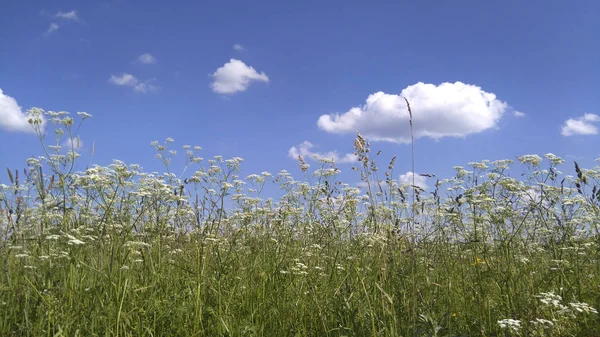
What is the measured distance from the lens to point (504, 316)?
159 inches

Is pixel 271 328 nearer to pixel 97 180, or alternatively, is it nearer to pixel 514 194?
pixel 97 180

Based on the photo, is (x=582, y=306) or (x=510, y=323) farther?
(x=582, y=306)

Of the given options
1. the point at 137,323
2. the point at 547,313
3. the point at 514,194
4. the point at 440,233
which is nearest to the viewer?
the point at 137,323

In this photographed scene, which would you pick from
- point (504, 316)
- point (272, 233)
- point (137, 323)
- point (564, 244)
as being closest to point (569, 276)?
point (564, 244)

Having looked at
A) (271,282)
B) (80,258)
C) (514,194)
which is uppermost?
(514,194)

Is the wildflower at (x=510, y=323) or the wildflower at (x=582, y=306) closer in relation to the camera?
the wildflower at (x=510, y=323)

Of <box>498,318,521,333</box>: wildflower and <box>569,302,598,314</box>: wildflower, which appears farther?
<box>569,302,598,314</box>: wildflower

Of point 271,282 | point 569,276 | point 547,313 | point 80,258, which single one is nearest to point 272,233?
point 271,282

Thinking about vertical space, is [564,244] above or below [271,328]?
above

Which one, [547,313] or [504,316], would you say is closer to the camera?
[547,313]

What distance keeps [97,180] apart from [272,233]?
227 cm

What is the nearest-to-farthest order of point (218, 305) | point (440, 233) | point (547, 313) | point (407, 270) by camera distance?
point (547, 313), point (218, 305), point (407, 270), point (440, 233)

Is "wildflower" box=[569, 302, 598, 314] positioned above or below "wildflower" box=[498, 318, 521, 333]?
above

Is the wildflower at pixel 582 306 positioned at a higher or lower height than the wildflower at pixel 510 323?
higher
